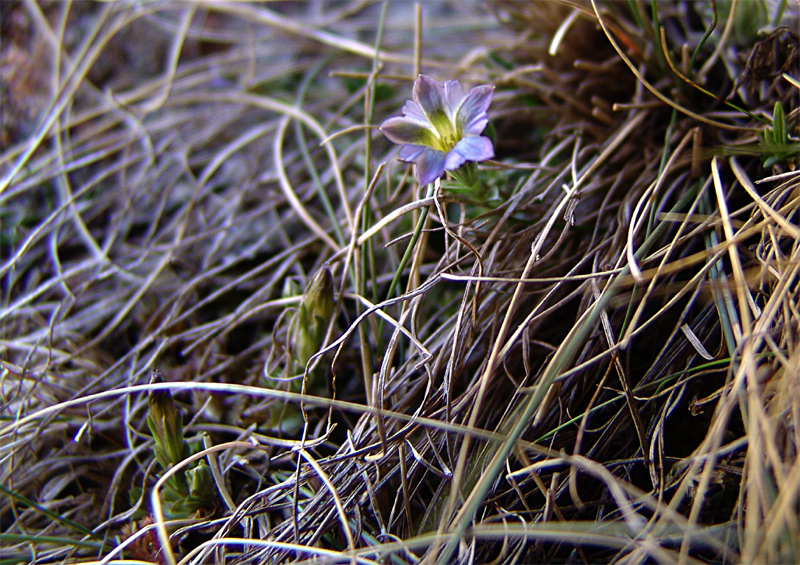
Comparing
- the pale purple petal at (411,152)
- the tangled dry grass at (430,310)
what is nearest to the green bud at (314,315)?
the tangled dry grass at (430,310)

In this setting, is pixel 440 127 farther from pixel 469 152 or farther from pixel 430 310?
pixel 430 310

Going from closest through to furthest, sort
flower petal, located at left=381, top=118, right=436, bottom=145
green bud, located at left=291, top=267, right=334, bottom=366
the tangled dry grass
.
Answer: the tangled dry grass
flower petal, located at left=381, top=118, right=436, bottom=145
green bud, located at left=291, top=267, right=334, bottom=366

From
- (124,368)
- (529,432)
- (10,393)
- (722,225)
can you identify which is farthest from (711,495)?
(10,393)

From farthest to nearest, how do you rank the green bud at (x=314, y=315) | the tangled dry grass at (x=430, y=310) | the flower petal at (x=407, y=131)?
the green bud at (x=314, y=315) → the flower petal at (x=407, y=131) → the tangled dry grass at (x=430, y=310)

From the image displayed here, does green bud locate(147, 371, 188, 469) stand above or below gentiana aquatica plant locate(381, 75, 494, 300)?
below

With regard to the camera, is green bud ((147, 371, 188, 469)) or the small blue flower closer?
the small blue flower

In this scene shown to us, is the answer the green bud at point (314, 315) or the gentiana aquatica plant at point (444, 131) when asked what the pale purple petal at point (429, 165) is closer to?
the gentiana aquatica plant at point (444, 131)

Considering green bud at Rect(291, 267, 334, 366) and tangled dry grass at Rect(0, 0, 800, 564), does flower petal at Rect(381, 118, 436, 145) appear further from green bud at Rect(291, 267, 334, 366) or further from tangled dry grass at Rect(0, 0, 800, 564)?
green bud at Rect(291, 267, 334, 366)

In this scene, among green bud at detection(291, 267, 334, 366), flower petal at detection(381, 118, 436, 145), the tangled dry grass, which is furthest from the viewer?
green bud at detection(291, 267, 334, 366)

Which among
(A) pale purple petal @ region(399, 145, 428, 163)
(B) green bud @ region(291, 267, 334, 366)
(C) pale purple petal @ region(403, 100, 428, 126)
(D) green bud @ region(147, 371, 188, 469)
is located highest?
(C) pale purple petal @ region(403, 100, 428, 126)

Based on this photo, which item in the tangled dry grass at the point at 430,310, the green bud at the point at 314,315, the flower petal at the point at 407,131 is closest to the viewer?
the tangled dry grass at the point at 430,310

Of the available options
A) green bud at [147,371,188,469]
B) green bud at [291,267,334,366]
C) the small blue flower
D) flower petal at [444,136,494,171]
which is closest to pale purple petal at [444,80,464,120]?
the small blue flower
